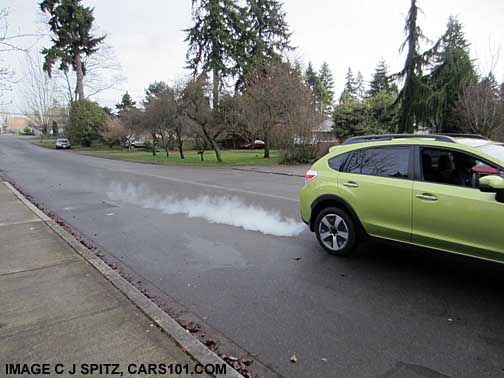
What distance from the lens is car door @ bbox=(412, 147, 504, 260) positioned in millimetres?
3299

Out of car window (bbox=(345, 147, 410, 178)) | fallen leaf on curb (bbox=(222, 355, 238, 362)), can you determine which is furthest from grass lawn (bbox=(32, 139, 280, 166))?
fallen leaf on curb (bbox=(222, 355, 238, 362))

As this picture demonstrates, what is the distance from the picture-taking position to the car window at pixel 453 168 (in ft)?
11.7

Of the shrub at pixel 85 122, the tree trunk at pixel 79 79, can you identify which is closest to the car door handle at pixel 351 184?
the shrub at pixel 85 122

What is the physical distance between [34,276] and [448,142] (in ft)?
17.9

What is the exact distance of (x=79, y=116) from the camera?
4416 cm

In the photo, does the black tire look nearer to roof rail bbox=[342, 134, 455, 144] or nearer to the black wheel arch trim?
the black wheel arch trim

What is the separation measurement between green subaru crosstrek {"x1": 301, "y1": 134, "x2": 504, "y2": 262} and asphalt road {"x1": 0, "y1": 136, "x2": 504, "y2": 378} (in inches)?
10.9

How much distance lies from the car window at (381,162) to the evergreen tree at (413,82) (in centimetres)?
2222

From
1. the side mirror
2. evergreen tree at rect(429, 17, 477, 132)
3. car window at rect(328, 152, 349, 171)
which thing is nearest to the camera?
the side mirror

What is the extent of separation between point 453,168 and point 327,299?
215 cm

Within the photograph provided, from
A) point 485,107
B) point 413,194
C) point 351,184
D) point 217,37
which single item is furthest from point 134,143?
point 413,194

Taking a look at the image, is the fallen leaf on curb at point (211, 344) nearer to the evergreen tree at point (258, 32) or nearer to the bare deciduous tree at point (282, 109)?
the bare deciduous tree at point (282, 109)

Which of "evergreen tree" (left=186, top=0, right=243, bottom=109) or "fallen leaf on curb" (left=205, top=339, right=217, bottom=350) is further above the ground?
"evergreen tree" (left=186, top=0, right=243, bottom=109)

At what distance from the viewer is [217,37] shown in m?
33.8
